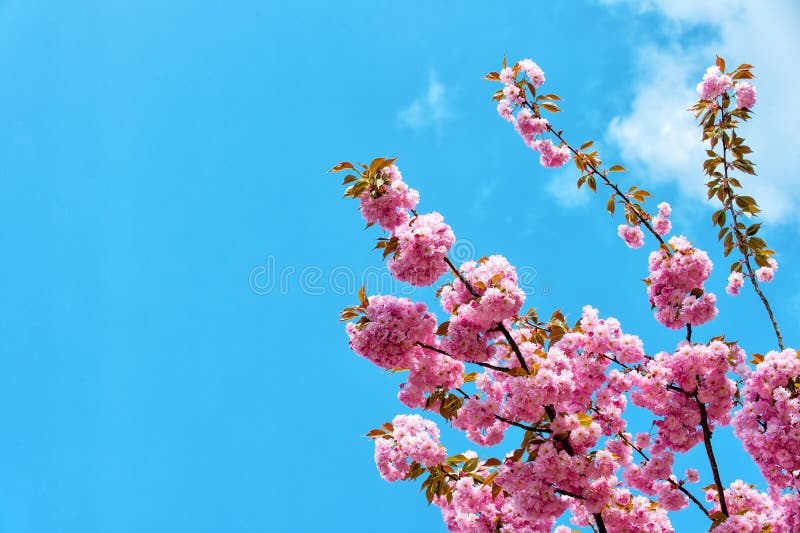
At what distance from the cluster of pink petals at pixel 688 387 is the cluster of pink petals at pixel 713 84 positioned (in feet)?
9.03

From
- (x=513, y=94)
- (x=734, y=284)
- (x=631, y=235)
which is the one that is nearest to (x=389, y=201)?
(x=513, y=94)

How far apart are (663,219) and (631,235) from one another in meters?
0.39

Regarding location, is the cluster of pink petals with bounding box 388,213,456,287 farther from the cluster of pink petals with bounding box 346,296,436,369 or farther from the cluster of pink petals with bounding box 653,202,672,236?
the cluster of pink petals with bounding box 653,202,672,236

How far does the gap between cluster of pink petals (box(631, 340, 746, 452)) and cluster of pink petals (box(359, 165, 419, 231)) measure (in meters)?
2.29

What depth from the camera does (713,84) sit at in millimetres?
5617

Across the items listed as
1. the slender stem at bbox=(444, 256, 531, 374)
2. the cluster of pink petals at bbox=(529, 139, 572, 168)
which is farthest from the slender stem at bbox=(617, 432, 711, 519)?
the cluster of pink petals at bbox=(529, 139, 572, 168)

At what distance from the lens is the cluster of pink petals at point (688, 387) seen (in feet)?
14.0

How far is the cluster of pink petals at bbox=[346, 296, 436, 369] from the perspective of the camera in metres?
3.90

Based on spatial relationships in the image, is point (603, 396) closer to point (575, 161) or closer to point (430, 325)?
point (430, 325)

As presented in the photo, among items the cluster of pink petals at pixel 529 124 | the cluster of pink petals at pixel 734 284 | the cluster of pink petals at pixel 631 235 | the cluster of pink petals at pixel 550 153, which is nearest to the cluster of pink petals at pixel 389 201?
the cluster of pink petals at pixel 529 124

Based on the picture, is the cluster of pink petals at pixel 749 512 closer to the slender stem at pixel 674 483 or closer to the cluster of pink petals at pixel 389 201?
the slender stem at pixel 674 483

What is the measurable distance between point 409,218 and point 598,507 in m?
2.51

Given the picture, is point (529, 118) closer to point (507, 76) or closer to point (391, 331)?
point (507, 76)

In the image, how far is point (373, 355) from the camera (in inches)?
155
